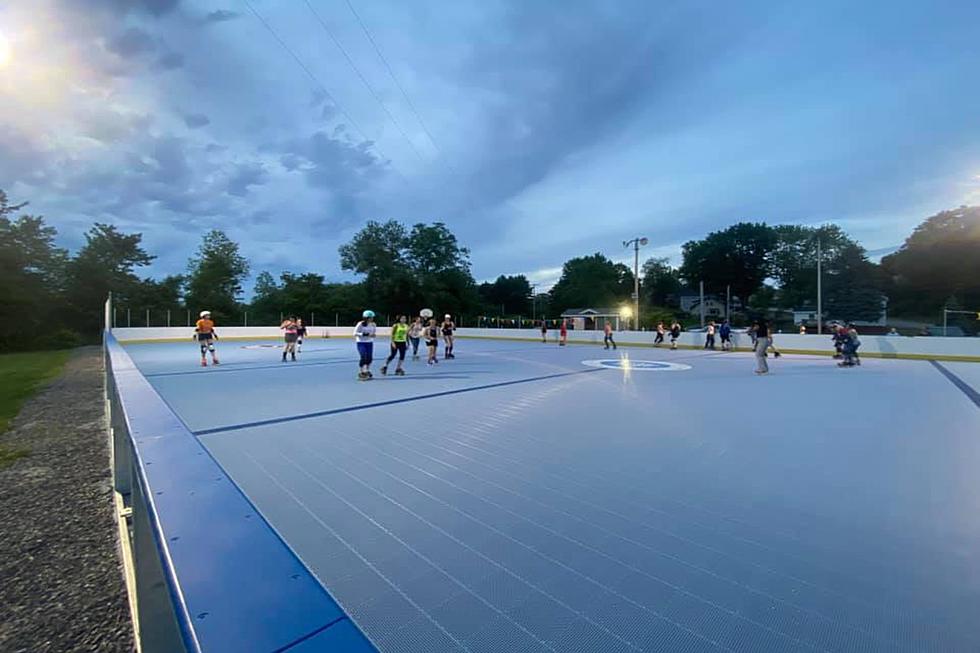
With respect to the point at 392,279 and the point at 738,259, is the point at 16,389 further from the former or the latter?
the point at 738,259

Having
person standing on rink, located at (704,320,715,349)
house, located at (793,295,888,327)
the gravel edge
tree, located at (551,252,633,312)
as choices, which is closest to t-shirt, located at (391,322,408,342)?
the gravel edge

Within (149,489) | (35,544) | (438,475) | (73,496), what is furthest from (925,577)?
(73,496)

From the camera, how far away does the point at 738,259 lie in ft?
240

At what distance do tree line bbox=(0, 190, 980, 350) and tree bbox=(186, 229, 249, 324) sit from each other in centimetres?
14

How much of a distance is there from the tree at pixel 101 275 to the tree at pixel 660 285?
3019 inches

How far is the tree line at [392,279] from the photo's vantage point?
109 ft

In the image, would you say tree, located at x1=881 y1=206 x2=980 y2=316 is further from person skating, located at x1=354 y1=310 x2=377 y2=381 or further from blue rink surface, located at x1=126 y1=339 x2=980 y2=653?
person skating, located at x1=354 y1=310 x2=377 y2=381

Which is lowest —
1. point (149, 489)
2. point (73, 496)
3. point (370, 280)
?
point (73, 496)

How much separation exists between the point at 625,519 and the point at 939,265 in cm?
6552

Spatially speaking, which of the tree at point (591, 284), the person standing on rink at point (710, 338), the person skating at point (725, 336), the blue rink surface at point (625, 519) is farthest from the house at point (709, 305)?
the blue rink surface at point (625, 519)

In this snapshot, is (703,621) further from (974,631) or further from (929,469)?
(929,469)

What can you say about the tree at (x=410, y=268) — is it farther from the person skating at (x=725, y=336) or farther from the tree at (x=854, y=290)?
the tree at (x=854, y=290)

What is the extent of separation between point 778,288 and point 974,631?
8090cm

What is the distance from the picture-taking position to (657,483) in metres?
3.82
